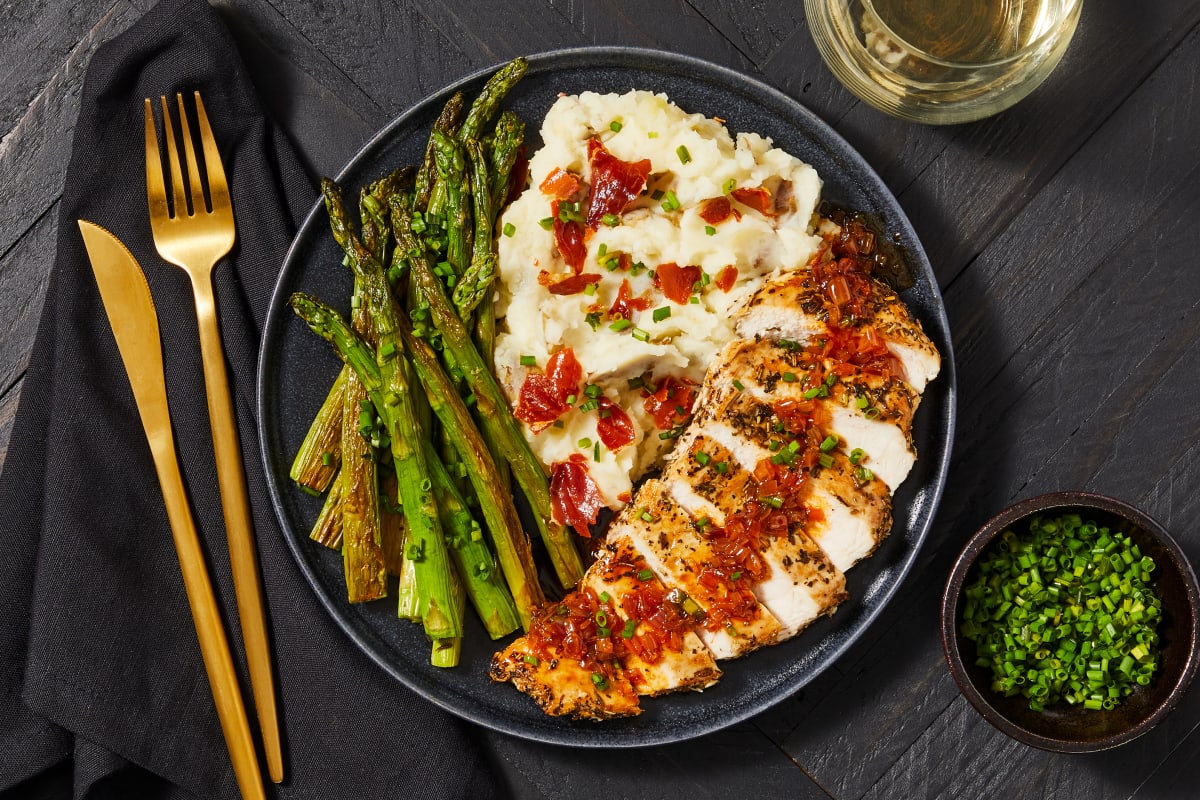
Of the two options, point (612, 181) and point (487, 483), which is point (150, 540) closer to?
point (487, 483)

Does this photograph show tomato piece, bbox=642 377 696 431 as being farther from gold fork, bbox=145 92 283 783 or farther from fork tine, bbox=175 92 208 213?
fork tine, bbox=175 92 208 213

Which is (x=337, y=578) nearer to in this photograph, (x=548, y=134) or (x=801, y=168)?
(x=548, y=134)

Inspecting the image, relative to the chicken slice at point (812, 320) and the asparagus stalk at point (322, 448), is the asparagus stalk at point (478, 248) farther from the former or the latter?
the chicken slice at point (812, 320)

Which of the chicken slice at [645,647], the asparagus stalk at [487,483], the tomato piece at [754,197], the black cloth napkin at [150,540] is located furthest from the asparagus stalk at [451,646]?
the tomato piece at [754,197]

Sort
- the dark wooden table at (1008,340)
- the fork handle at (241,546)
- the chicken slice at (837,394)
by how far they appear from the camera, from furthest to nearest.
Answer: the dark wooden table at (1008,340)
the fork handle at (241,546)
the chicken slice at (837,394)

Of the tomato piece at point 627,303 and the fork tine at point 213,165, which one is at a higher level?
the fork tine at point 213,165

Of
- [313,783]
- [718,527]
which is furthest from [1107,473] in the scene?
Answer: [313,783]

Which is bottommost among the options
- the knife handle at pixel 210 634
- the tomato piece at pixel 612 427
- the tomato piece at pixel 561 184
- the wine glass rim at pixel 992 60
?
the knife handle at pixel 210 634
